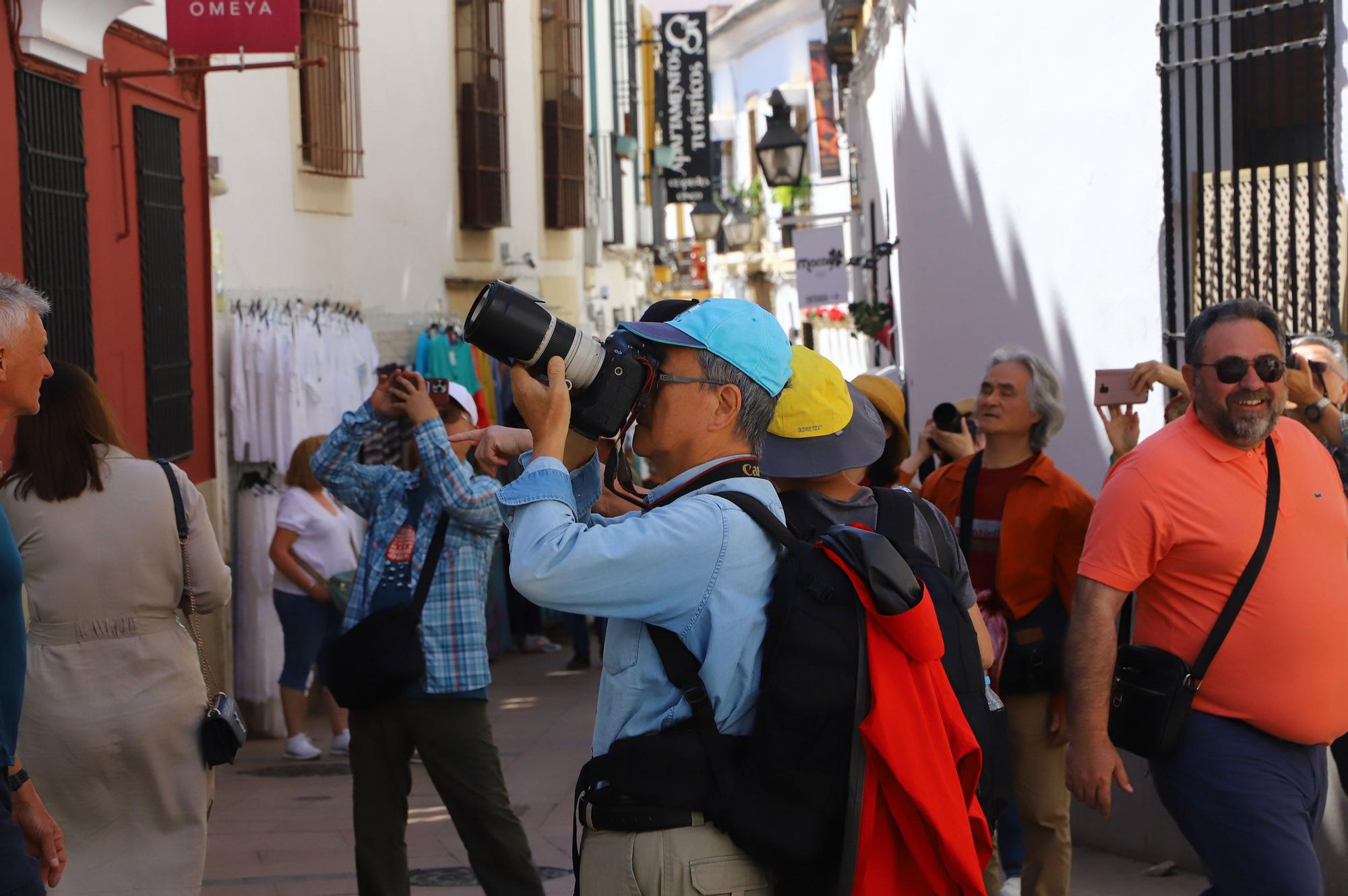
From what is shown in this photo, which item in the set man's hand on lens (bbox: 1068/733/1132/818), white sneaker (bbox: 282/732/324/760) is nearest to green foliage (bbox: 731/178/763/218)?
white sneaker (bbox: 282/732/324/760)

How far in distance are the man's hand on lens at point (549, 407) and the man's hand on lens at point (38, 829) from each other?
1.55 metres

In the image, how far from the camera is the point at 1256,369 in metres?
4.00

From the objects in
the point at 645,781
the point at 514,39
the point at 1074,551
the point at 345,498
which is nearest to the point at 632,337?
the point at 645,781

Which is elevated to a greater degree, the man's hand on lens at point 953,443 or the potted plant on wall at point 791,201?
the potted plant on wall at point 791,201

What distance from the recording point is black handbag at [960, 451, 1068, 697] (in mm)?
4828

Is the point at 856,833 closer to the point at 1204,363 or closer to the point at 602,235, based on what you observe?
the point at 1204,363

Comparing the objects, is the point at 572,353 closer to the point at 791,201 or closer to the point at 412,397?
the point at 412,397

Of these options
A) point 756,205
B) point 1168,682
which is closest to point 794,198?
point 756,205

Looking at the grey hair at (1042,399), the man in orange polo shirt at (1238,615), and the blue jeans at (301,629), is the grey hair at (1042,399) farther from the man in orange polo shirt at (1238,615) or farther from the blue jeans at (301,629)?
the blue jeans at (301,629)

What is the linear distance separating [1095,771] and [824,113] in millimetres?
→ 28884

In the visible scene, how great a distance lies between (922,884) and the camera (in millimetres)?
2580

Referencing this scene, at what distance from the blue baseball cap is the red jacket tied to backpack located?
13.6 inches

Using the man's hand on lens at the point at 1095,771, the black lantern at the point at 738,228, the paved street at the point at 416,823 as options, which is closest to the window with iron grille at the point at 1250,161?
the paved street at the point at 416,823

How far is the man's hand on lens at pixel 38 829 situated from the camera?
340 centimetres
